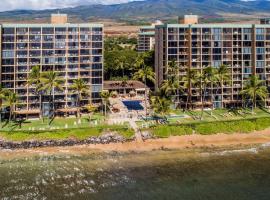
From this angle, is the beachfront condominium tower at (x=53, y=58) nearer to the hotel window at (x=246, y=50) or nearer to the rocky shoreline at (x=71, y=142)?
the rocky shoreline at (x=71, y=142)

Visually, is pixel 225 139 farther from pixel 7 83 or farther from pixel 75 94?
pixel 7 83

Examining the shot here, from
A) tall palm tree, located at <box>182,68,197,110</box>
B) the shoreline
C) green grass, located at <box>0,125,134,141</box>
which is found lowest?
the shoreline

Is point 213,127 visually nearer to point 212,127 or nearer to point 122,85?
point 212,127

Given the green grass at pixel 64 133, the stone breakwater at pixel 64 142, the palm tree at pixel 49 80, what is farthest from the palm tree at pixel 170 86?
the palm tree at pixel 49 80

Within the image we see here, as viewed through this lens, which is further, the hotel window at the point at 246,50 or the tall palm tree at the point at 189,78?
the hotel window at the point at 246,50

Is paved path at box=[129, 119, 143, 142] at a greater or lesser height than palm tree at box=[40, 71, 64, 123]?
lesser

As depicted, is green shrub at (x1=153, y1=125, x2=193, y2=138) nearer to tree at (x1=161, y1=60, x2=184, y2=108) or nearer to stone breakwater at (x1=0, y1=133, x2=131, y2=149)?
stone breakwater at (x1=0, y1=133, x2=131, y2=149)

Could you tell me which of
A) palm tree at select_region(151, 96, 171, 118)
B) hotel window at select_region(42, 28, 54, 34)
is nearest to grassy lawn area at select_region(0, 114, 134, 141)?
palm tree at select_region(151, 96, 171, 118)

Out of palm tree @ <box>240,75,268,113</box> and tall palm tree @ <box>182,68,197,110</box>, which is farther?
tall palm tree @ <box>182,68,197,110</box>

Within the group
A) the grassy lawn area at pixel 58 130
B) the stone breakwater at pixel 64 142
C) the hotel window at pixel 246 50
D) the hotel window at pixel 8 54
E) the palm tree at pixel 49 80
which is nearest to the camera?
the stone breakwater at pixel 64 142
